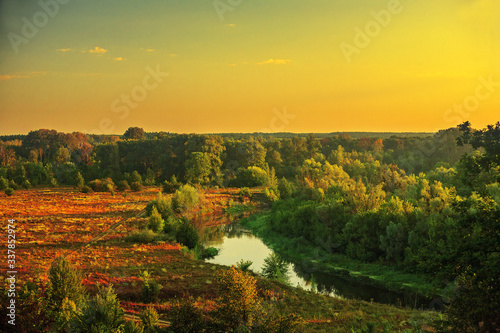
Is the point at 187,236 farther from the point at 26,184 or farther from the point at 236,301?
the point at 26,184

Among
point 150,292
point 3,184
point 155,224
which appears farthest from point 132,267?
point 3,184

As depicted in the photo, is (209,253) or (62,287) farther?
(209,253)

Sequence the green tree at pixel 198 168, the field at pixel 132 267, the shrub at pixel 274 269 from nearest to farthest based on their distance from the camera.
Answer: the field at pixel 132 267
the shrub at pixel 274 269
the green tree at pixel 198 168

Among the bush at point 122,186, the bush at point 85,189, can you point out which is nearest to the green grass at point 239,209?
the bush at point 122,186

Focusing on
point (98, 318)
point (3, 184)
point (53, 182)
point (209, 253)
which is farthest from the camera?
point (53, 182)

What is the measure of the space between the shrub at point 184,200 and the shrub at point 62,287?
116 ft

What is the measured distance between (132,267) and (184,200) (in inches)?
1039

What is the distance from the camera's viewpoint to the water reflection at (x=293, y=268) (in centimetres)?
2737

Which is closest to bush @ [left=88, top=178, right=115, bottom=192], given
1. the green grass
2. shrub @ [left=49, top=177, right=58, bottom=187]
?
shrub @ [left=49, top=177, right=58, bottom=187]

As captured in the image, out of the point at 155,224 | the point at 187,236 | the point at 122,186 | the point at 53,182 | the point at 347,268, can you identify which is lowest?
the point at 347,268

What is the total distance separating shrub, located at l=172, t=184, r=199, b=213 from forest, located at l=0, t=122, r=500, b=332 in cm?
26

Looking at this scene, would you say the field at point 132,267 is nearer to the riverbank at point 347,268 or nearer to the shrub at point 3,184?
the riverbank at point 347,268

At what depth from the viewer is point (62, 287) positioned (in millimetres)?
14797

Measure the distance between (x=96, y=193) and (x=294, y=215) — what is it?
42477 mm
